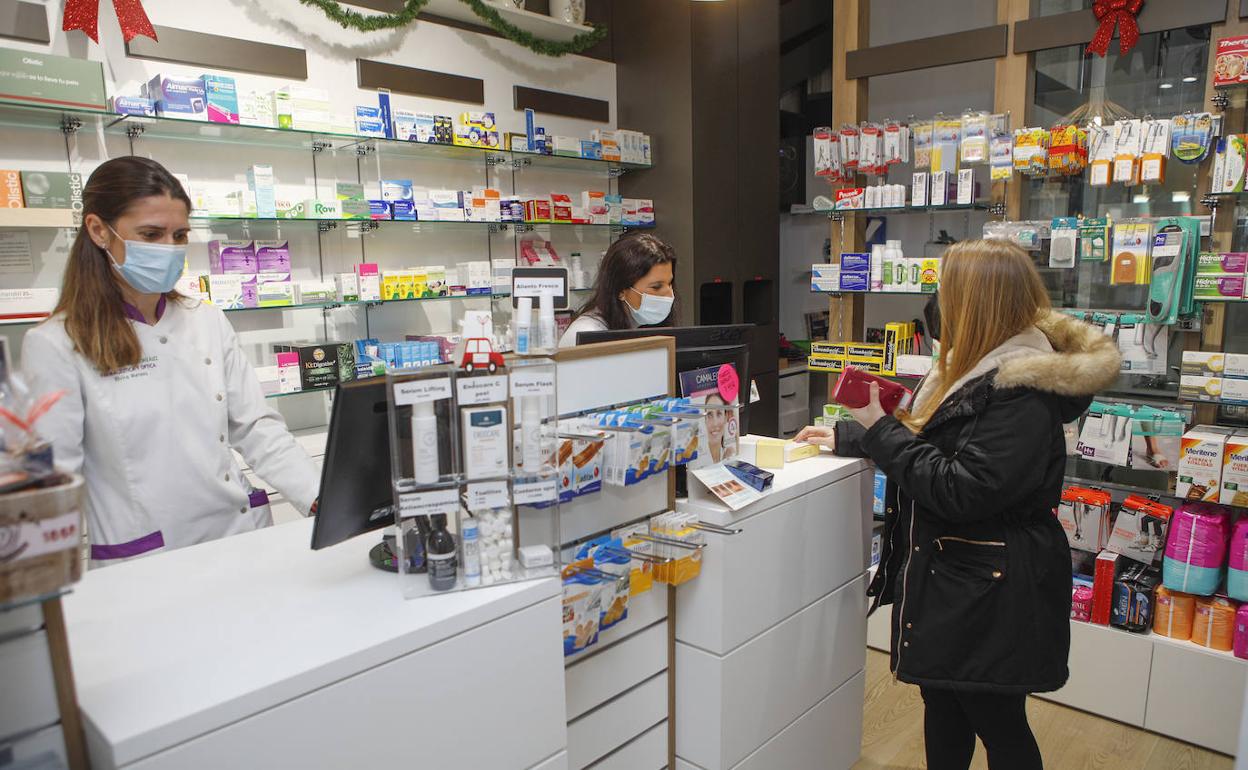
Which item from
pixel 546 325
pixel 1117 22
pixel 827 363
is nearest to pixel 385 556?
pixel 546 325

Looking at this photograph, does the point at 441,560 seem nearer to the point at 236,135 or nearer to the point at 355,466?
the point at 355,466

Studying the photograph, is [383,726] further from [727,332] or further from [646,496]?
[727,332]

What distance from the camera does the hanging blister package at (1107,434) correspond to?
311cm

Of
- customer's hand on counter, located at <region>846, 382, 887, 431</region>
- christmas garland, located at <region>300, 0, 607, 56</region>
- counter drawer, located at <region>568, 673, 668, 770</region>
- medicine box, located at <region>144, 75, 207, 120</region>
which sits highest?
christmas garland, located at <region>300, 0, 607, 56</region>

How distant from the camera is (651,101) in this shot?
4941 millimetres

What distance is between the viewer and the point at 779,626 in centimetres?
221

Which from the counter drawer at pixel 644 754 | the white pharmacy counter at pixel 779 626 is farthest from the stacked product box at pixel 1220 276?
the counter drawer at pixel 644 754

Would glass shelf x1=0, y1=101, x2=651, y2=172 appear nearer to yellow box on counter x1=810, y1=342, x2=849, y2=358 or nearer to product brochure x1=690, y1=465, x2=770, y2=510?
yellow box on counter x1=810, y1=342, x2=849, y2=358

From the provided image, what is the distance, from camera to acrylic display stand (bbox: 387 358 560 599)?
1.39m

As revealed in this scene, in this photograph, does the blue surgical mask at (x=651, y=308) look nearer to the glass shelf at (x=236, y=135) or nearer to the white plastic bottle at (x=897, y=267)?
the white plastic bottle at (x=897, y=267)

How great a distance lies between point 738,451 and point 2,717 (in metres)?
1.73

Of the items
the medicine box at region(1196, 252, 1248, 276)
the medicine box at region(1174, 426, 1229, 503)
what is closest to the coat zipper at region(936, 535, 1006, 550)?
the medicine box at region(1174, 426, 1229, 503)

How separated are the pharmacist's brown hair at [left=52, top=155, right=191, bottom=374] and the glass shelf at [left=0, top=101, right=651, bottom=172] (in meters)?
1.18

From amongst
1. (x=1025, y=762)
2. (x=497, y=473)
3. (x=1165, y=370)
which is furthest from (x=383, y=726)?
(x=1165, y=370)
